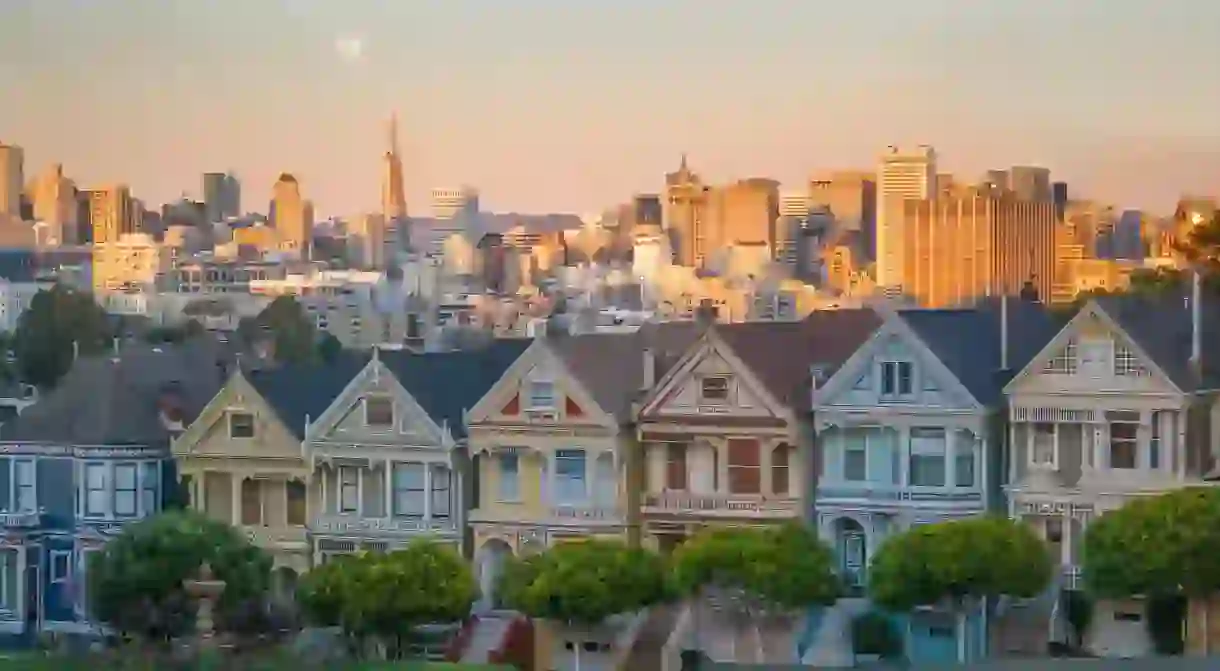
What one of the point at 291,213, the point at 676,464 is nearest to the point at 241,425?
the point at 291,213

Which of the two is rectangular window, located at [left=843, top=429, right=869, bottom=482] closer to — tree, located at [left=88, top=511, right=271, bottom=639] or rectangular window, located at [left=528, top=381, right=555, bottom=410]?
rectangular window, located at [left=528, top=381, right=555, bottom=410]

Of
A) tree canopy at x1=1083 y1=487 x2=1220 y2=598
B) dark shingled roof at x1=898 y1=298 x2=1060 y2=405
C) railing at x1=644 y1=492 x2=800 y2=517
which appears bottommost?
tree canopy at x1=1083 y1=487 x2=1220 y2=598

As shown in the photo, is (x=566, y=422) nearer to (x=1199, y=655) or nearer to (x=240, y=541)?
(x=240, y=541)

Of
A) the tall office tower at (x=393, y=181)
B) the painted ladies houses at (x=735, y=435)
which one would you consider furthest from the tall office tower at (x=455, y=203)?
the painted ladies houses at (x=735, y=435)

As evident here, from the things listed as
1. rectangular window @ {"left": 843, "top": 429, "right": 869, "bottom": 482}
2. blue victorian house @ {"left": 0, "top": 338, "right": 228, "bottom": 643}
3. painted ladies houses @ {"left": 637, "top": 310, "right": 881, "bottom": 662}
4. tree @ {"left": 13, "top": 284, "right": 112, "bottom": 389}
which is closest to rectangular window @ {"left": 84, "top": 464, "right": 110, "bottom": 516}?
blue victorian house @ {"left": 0, "top": 338, "right": 228, "bottom": 643}

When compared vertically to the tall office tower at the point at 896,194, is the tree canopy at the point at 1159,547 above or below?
below

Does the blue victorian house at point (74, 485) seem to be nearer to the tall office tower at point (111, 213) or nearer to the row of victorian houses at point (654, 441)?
the row of victorian houses at point (654, 441)

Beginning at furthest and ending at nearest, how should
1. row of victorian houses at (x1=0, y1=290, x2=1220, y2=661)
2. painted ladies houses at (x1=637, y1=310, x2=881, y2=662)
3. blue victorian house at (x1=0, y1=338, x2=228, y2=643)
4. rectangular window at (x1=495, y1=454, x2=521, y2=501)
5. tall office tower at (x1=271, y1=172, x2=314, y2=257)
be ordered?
1. tall office tower at (x1=271, y1=172, x2=314, y2=257)
2. blue victorian house at (x1=0, y1=338, x2=228, y2=643)
3. rectangular window at (x1=495, y1=454, x2=521, y2=501)
4. painted ladies houses at (x1=637, y1=310, x2=881, y2=662)
5. row of victorian houses at (x1=0, y1=290, x2=1220, y2=661)
